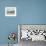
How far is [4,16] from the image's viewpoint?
139 inches

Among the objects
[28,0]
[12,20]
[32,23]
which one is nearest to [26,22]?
[32,23]

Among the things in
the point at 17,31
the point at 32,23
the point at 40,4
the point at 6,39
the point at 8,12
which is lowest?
the point at 6,39

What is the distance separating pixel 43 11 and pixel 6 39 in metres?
1.35

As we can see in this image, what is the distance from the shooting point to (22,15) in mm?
3545

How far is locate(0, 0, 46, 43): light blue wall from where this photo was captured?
11.6ft

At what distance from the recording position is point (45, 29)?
Answer: 3375mm

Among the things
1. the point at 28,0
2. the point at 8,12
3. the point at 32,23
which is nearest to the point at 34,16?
the point at 32,23

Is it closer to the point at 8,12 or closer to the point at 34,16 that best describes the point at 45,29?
the point at 34,16

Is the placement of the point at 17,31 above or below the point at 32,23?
below

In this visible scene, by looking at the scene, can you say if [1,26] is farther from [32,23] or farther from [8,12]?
[32,23]

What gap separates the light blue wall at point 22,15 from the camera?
11.6 feet

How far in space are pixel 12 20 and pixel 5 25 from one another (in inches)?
9.8

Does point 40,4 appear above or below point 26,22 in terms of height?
above

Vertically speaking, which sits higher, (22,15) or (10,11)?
(10,11)
